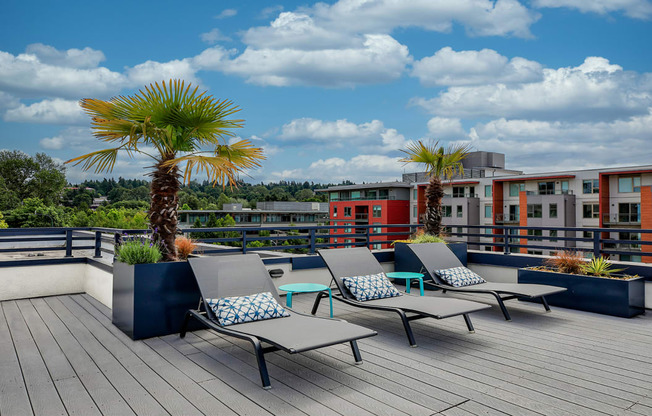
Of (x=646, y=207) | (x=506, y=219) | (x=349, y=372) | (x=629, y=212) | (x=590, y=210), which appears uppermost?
(x=646, y=207)

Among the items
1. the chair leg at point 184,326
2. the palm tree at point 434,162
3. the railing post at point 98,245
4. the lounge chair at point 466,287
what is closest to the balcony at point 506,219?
the palm tree at point 434,162

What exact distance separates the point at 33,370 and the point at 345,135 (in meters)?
29.7

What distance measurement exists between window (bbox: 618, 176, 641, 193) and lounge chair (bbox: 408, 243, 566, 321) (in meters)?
28.8

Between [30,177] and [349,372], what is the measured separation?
5634cm

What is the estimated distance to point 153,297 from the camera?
14.8 ft

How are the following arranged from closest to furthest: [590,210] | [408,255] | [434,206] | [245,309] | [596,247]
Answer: [245,309] → [596,247] → [408,255] → [434,206] → [590,210]

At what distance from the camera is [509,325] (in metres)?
4.99

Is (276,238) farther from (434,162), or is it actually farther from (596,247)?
(596,247)

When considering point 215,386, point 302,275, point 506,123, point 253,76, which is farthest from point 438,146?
point 506,123

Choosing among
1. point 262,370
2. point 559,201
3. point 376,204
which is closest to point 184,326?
point 262,370

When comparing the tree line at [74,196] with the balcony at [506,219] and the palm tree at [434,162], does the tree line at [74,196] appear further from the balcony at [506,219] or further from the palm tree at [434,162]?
the balcony at [506,219]

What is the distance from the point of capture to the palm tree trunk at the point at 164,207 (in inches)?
189

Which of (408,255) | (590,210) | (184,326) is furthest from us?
(590,210)

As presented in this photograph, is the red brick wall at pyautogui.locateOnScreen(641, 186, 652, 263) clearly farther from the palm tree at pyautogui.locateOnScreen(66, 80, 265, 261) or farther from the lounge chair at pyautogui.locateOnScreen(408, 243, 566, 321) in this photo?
the palm tree at pyautogui.locateOnScreen(66, 80, 265, 261)
